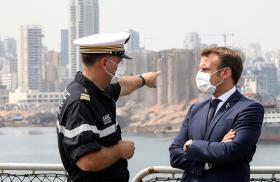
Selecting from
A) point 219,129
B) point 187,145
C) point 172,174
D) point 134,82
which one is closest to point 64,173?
point 172,174

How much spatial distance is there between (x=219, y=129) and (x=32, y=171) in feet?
4.25

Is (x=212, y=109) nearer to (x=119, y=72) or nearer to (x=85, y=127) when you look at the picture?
(x=119, y=72)

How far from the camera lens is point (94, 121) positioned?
2.65 metres

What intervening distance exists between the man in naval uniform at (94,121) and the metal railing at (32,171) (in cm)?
97

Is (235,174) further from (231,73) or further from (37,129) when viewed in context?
(37,129)

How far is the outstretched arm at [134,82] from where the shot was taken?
326 cm

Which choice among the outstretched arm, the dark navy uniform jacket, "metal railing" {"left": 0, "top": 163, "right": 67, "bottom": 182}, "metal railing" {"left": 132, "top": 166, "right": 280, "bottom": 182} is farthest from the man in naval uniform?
"metal railing" {"left": 0, "top": 163, "right": 67, "bottom": 182}

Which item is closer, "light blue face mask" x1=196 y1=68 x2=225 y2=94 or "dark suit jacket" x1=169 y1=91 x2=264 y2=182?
"dark suit jacket" x1=169 y1=91 x2=264 y2=182

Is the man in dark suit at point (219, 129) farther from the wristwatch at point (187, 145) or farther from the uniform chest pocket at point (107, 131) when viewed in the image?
the uniform chest pocket at point (107, 131)

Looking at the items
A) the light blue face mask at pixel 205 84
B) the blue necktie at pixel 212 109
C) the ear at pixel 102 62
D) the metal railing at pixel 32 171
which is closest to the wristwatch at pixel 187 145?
the blue necktie at pixel 212 109

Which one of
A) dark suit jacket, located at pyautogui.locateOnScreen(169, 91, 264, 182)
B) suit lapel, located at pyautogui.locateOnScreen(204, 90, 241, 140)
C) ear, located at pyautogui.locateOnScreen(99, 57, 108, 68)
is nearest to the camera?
ear, located at pyautogui.locateOnScreen(99, 57, 108, 68)

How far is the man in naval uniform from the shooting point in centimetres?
261

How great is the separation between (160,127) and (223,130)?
7609 centimetres

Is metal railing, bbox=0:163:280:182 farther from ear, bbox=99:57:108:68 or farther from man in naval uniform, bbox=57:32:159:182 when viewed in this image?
ear, bbox=99:57:108:68
